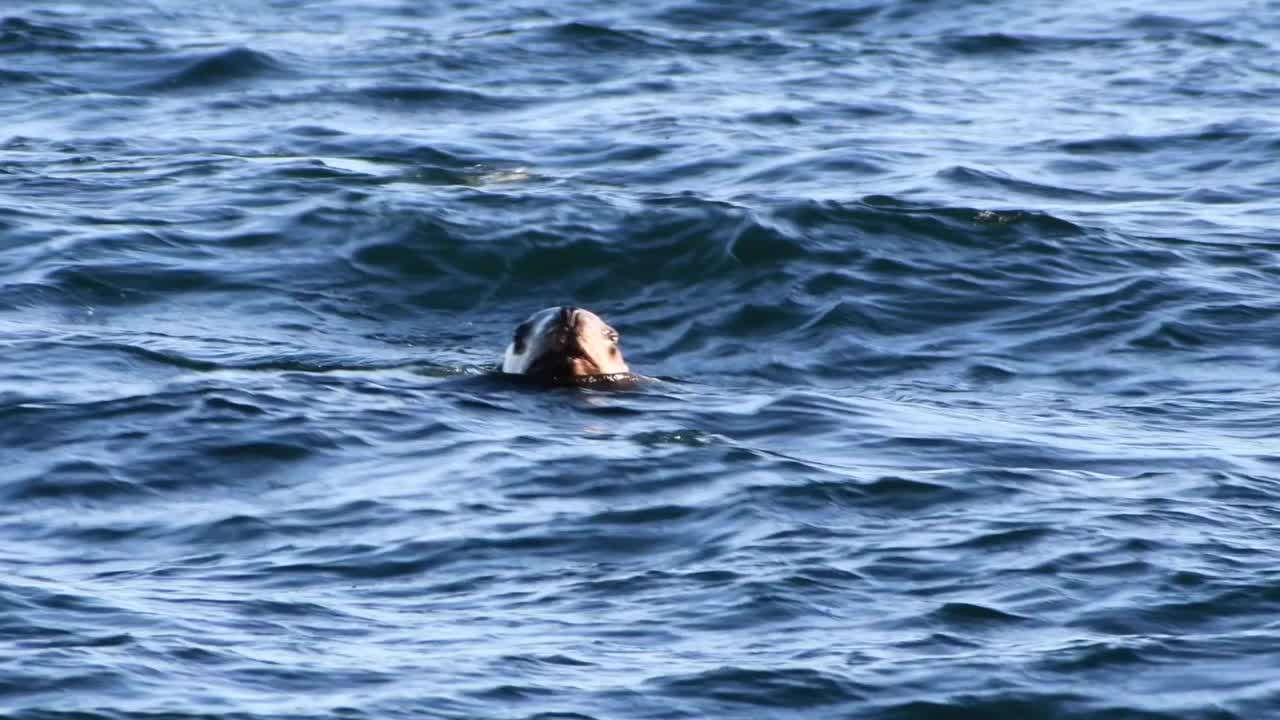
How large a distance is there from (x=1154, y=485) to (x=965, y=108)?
1195cm

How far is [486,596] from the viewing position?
31.2 feet

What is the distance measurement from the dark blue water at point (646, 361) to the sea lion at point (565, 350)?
0.32 m

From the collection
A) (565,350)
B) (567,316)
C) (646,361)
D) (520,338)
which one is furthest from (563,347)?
(646,361)

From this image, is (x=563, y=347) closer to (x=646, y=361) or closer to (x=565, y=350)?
(x=565, y=350)

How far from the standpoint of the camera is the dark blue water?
873 centimetres

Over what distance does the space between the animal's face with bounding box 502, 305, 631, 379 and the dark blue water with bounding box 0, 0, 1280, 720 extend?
331 mm

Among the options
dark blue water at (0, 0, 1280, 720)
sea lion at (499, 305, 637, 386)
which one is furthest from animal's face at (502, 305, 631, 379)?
dark blue water at (0, 0, 1280, 720)

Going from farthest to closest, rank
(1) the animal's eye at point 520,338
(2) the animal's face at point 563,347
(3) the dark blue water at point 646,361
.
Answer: (1) the animal's eye at point 520,338, (2) the animal's face at point 563,347, (3) the dark blue water at point 646,361

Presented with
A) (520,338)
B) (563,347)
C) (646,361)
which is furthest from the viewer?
(646,361)

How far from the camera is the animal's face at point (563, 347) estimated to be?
45.9 ft

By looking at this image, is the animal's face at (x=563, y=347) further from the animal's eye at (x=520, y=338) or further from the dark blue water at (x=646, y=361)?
the dark blue water at (x=646, y=361)

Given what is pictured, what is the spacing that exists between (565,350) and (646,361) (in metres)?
1.54

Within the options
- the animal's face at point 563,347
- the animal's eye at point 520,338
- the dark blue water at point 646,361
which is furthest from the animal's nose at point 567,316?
the dark blue water at point 646,361

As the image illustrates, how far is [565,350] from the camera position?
1398cm
